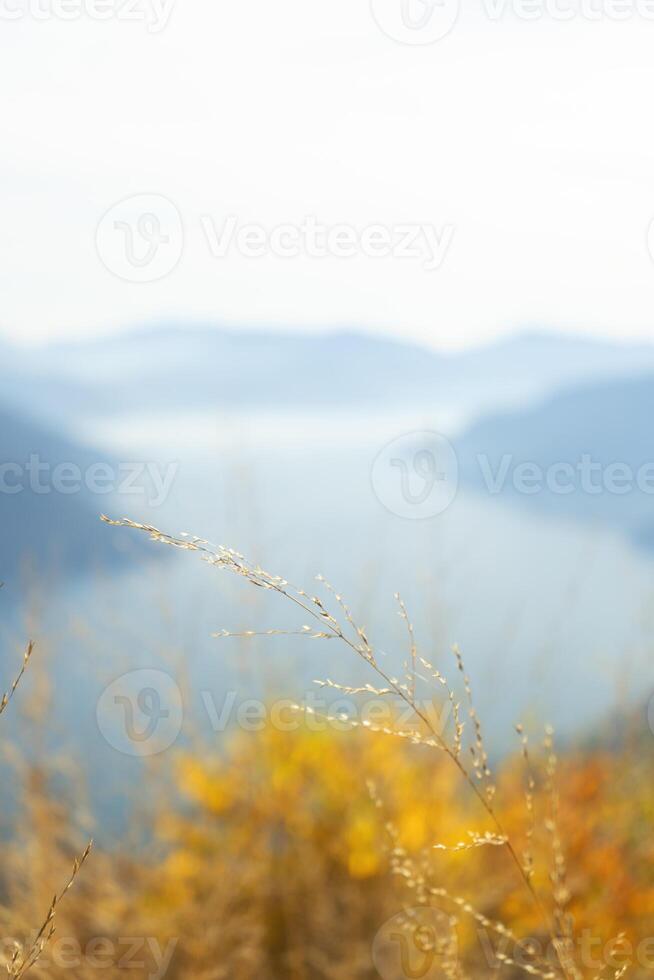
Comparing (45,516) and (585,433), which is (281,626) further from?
(585,433)

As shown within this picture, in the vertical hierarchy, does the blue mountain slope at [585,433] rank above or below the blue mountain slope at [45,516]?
above

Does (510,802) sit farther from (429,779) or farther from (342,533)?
(342,533)

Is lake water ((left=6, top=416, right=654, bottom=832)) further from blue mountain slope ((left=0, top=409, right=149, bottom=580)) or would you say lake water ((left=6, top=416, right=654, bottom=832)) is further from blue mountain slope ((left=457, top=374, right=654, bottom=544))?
blue mountain slope ((left=457, top=374, right=654, bottom=544))

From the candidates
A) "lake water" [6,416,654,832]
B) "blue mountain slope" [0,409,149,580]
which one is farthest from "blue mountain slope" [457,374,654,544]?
"blue mountain slope" [0,409,149,580]

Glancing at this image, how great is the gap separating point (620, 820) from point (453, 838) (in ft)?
2.27

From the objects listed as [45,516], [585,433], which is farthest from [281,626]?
[585,433]

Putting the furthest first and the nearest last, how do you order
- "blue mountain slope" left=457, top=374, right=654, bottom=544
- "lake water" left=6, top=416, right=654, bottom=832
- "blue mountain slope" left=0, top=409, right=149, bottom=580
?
"blue mountain slope" left=457, top=374, right=654, bottom=544 < "blue mountain slope" left=0, top=409, right=149, bottom=580 < "lake water" left=6, top=416, right=654, bottom=832

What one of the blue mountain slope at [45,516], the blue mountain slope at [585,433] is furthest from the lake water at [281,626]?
the blue mountain slope at [585,433]

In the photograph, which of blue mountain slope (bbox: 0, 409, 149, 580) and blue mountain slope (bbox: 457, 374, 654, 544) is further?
blue mountain slope (bbox: 457, 374, 654, 544)

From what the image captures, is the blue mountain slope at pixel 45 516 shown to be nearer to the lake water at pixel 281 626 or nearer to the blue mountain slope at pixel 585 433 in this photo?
the lake water at pixel 281 626

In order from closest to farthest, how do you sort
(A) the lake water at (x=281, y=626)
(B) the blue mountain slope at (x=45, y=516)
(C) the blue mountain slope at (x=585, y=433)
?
1. (A) the lake water at (x=281, y=626)
2. (B) the blue mountain slope at (x=45, y=516)
3. (C) the blue mountain slope at (x=585, y=433)

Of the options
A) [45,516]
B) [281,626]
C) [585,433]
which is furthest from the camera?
[585,433]

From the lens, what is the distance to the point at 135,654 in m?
3.48

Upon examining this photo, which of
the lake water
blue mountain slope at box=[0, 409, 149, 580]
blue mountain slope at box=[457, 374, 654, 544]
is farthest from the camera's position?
blue mountain slope at box=[457, 374, 654, 544]
